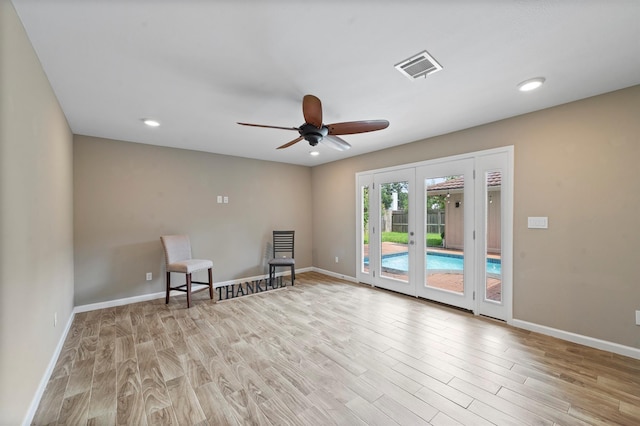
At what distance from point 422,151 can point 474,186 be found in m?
0.97

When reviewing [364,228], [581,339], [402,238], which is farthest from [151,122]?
[581,339]

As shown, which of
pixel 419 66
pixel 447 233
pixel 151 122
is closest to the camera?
pixel 419 66

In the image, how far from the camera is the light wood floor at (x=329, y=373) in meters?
1.72

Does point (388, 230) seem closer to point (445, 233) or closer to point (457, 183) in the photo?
point (445, 233)

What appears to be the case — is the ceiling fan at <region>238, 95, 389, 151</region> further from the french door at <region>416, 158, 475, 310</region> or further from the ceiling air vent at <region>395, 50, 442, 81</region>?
the french door at <region>416, 158, 475, 310</region>

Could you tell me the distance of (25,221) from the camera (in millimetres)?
1642

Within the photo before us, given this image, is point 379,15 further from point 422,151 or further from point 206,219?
point 206,219

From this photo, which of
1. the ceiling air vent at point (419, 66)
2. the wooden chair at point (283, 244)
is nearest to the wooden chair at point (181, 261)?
the wooden chair at point (283, 244)

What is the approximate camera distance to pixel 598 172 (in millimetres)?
2521

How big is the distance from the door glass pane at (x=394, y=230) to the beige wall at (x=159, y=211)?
217 cm

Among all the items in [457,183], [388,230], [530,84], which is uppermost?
[530,84]

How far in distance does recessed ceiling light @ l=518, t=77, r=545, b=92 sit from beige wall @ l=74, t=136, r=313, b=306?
4.31 meters

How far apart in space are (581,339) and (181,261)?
5111mm

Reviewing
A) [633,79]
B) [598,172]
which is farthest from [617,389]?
[633,79]
